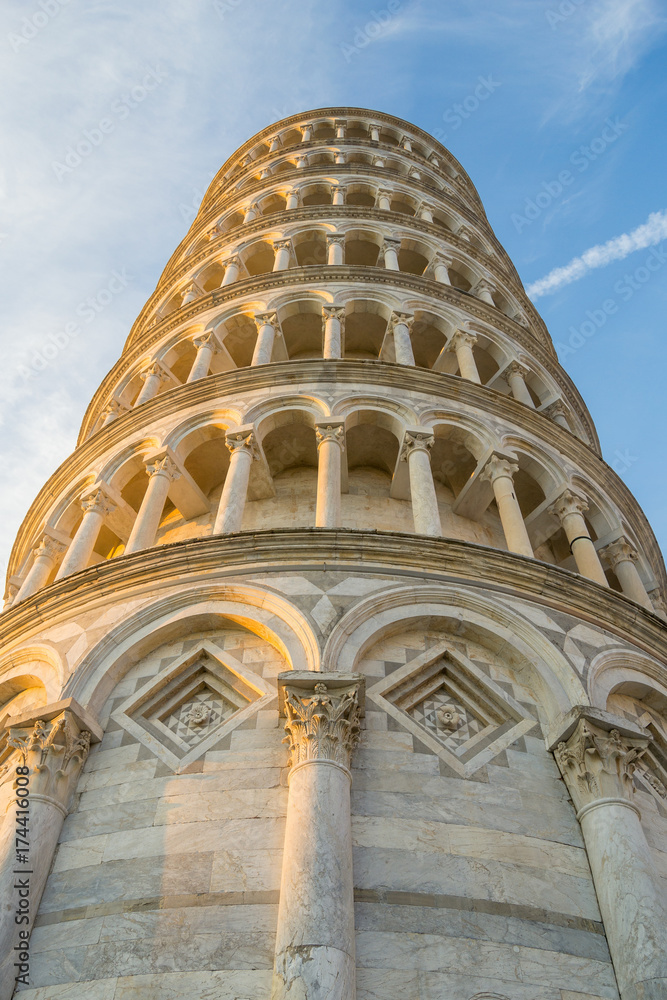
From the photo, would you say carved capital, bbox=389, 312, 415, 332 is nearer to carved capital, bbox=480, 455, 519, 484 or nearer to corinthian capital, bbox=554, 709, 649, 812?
carved capital, bbox=480, 455, 519, 484

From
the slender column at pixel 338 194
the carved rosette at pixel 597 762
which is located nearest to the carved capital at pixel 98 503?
the carved rosette at pixel 597 762

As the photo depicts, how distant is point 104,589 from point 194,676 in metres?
2.03

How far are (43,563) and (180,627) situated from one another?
217 inches

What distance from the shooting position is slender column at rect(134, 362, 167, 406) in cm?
1766

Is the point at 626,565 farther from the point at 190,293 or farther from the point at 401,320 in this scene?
the point at 190,293

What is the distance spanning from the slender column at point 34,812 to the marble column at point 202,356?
8747mm

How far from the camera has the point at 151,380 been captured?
18078 mm

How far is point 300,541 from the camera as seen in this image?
10.5 m

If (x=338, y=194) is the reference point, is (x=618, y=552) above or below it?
below

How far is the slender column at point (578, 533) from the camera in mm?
12547

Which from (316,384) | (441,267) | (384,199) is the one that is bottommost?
(316,384)

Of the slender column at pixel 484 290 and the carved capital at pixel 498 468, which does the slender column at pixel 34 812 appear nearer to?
the carved capital at pixel 498 468

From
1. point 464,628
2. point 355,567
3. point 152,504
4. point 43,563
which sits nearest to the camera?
point 464,628

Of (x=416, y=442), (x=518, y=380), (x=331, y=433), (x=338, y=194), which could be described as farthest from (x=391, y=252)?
(x=331, y=433)
